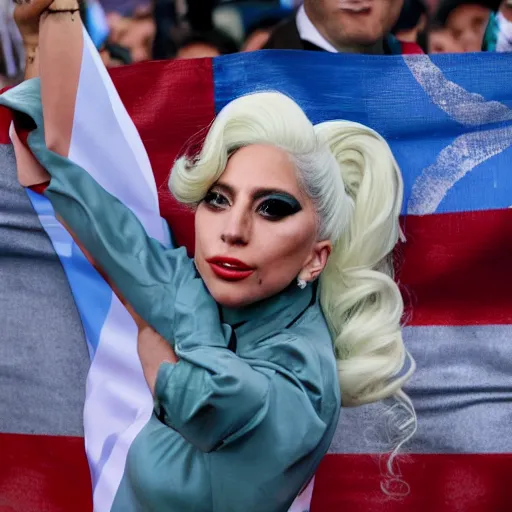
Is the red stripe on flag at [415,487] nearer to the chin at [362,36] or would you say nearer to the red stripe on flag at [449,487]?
the red stripe on flag at [449,487]

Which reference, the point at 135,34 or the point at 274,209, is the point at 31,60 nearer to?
the point at 135,34

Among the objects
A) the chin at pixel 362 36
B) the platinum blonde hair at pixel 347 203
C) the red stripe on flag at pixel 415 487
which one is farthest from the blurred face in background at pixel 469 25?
Answer: the red stripe on flag at pixel 415 487

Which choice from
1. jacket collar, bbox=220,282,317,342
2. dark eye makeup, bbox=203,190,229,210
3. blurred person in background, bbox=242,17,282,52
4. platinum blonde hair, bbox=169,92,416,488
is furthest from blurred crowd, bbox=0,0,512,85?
jacket collar, bbox=220,282,317,342

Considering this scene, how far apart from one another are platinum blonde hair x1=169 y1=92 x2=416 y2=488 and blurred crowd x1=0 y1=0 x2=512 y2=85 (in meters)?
0.18

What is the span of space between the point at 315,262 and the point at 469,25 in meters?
0.46

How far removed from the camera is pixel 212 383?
3.19 ft

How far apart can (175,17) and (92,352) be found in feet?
1.71

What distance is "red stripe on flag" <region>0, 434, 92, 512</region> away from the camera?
4.22 feet

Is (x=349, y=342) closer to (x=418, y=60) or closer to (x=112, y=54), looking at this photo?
(x=418, y=60)

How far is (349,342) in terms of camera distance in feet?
3.78

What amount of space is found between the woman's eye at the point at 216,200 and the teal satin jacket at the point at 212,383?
0.34 ft

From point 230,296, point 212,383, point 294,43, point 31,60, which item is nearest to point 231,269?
point 230,296

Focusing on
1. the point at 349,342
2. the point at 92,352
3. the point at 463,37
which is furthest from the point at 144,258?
the point at 463,37

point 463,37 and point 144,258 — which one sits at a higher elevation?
point 463,37
